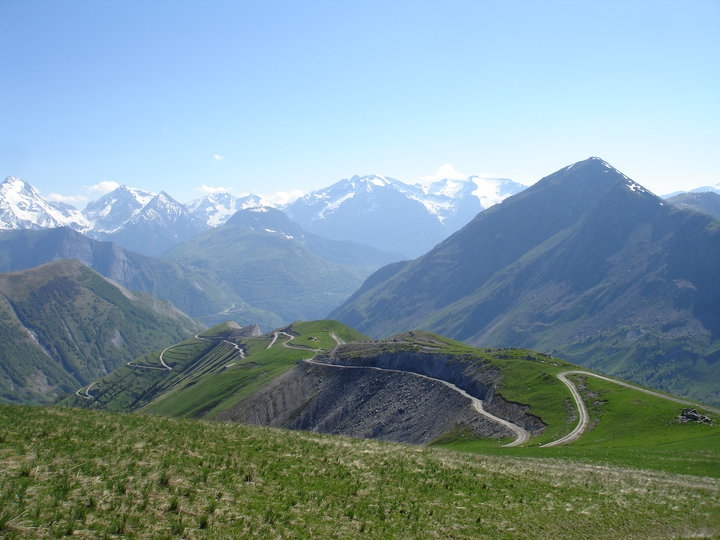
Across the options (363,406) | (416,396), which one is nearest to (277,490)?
(416,396)

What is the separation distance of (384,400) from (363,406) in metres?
6.08

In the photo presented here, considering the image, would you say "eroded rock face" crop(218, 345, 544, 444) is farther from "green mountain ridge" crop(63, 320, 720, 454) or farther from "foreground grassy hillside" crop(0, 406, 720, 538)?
"foreground grassy hillside" crop(0, 406, 720, 538)

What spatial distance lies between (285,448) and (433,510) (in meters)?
11.2

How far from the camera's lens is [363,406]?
451 feet

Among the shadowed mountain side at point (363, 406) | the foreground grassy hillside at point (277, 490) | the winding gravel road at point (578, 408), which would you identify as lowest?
the shadowed mountain side at point (363, 406)

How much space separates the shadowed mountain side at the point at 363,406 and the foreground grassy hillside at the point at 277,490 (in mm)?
60696

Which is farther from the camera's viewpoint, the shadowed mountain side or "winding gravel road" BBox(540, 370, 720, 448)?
the shadowed mountain side

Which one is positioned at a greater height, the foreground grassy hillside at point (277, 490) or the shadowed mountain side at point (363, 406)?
the foreground grassy hillside at point (277, 490)

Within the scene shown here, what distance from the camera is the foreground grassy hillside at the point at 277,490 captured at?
2124 centimetres

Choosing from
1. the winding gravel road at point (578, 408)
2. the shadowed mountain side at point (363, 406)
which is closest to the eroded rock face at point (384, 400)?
the shadowed mountain side at point (363, 406)

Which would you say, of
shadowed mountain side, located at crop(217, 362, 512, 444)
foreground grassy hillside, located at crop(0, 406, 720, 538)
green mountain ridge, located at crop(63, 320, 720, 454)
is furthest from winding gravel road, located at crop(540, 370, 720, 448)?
foreground grassy hillside, located at crop(0, 406, 720, 538)

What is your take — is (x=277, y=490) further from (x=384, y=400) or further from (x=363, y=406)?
(x=363, y=406)

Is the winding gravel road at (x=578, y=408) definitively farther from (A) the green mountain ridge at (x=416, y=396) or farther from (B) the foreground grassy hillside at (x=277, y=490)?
(B) the foreground grassy hillside at (x=277, y=490)

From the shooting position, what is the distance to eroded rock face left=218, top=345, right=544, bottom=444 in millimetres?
110562
